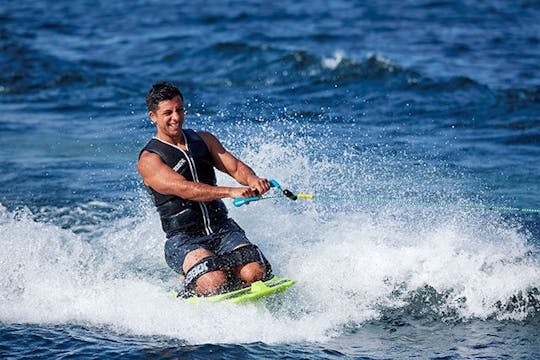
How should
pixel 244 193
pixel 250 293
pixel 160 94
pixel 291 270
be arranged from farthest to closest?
pixel 291 270 < pixel 160 94 < pixel 250 293 < pixel 244 193

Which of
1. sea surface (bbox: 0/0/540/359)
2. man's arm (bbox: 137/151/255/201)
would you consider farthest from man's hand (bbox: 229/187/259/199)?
sea surface (bbox: 0/0/540/359)

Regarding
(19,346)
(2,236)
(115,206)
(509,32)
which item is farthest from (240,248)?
(509,32)

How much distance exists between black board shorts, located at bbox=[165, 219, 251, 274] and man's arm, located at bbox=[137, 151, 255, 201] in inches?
17.7

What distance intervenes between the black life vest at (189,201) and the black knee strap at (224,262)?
41 centimetres

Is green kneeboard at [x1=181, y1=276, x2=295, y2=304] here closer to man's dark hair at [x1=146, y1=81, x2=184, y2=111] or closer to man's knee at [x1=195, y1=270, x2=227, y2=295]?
man's knee at [x1=195, y1=270, x2=227, y2=295]

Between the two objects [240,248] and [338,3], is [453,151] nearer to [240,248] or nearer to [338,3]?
[240,248]

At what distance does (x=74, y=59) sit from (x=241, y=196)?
43.4 feet

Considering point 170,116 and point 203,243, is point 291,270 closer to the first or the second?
point 203,243

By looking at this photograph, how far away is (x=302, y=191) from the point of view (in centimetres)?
1023

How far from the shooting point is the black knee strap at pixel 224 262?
7.00 m

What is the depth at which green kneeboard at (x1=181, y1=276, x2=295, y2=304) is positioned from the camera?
Result: 6.87 m

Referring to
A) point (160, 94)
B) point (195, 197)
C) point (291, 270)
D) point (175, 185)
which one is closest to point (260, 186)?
point (195, 197)

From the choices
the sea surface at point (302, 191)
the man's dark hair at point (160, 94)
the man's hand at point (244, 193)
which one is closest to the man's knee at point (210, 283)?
the sea surface at point (302, 191)

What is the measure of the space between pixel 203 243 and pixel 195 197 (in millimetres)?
532
